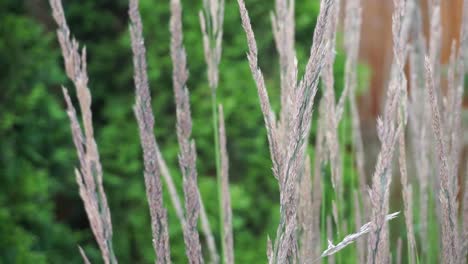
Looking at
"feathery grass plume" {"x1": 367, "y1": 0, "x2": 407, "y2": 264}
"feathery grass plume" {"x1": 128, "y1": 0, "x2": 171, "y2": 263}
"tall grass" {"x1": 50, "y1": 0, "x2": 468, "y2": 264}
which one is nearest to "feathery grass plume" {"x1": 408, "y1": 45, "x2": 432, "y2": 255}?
"tall grass" {"x1": 50, "y1": 0, "x2": 468, "y2": 264}

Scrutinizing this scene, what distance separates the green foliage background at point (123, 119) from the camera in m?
2.62

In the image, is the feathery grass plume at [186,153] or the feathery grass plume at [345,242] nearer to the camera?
the feathery grass plume at [345,242]

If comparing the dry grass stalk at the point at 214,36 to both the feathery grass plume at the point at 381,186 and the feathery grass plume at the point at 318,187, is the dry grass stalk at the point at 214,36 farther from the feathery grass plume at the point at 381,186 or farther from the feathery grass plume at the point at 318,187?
the feathery grass plume at the point at 381,186

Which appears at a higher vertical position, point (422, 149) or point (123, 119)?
point (123, 119)

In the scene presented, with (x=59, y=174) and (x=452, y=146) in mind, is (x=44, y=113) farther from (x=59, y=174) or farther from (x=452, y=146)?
(x=452, y=146)

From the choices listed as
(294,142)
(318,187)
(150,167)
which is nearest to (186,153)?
(150,167)

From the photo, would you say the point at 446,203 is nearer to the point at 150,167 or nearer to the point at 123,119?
the point at 150,167

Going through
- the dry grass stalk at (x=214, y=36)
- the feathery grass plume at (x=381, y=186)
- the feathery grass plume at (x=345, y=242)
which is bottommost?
the feathery grass plume at (x=345, y=242)

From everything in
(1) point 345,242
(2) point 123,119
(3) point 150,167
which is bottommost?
(1) point 345,242

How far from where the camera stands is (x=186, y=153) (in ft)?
3.70

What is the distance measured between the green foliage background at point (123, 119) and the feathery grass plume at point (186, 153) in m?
1.44

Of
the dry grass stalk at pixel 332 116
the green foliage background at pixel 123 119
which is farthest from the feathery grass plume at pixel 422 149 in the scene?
the green foliage background at pixel 123 119

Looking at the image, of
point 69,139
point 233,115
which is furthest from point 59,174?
point 233,115

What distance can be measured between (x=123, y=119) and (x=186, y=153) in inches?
81.1
